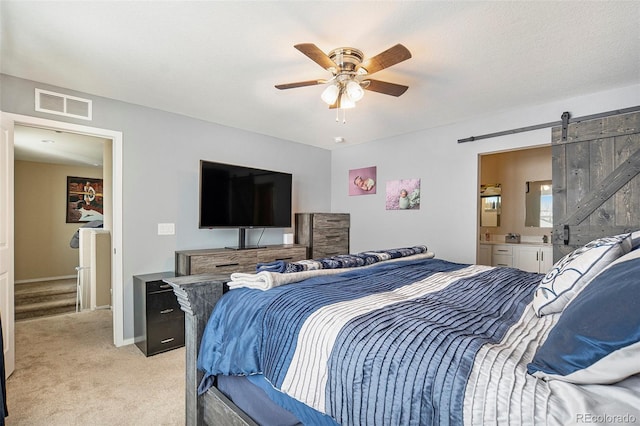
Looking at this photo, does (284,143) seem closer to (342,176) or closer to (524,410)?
(342,176)

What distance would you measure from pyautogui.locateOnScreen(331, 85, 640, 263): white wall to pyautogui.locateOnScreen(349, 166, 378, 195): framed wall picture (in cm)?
8

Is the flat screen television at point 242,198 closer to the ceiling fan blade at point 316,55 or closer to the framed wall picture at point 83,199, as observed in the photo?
the ceiling fan blade at point 316,55

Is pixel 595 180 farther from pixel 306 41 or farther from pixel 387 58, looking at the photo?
pixel 306 41

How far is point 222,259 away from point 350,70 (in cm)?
231

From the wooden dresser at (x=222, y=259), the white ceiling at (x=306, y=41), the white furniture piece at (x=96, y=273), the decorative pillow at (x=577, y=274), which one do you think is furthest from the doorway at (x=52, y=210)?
the decorative pillow at (x=577, y=274)

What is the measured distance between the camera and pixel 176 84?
9.12 ft

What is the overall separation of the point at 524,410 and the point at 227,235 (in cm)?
369

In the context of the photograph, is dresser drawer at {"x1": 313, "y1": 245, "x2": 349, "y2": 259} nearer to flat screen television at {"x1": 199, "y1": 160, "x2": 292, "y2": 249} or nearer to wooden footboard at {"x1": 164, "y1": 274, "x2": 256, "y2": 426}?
flat screen television at {"x1": 199, "y1": 160, "x2": 292, "y2": 249}

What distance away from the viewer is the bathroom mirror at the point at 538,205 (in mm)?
4750

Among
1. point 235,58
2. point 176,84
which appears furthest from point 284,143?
point 235,58

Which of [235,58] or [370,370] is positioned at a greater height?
[235,58]

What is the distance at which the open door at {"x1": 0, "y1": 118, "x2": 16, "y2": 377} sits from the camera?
2377mm

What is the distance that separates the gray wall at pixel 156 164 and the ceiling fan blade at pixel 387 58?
92.7 inches

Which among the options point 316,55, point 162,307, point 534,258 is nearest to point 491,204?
point 534,258
